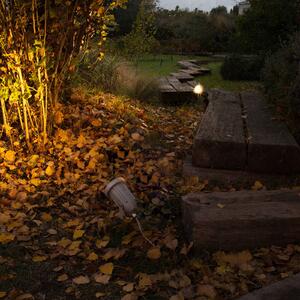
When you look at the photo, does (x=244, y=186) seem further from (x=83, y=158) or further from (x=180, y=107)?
(x=180, y=107)

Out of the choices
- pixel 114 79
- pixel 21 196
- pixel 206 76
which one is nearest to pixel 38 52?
pixel 21 196

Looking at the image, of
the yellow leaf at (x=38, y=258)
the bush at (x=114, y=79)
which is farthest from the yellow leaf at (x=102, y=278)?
the bush at (x=114, y=79)

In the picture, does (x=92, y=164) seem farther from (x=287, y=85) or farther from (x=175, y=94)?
(x=175, y=94)

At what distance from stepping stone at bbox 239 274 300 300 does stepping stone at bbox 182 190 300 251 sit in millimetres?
533

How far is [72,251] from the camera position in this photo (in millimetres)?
2967

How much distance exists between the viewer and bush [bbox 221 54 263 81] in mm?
11555

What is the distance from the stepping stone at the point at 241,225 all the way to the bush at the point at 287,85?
5.40ft

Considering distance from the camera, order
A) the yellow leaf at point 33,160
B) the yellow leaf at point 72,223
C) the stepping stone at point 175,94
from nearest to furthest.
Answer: the yellow leaf at point 72,223 → the yellow leaf at point 33,160 → the stepping stone at point 175,94

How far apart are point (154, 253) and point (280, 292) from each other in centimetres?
86

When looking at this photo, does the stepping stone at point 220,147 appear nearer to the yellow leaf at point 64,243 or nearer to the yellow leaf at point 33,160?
the yellow leaf at point 64,243

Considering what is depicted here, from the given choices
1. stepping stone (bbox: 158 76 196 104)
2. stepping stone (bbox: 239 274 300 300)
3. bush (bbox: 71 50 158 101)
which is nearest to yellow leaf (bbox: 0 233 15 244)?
stepping stone (bbox: 239 274 300 300)

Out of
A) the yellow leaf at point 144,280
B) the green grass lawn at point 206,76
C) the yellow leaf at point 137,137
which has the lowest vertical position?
the green grass lawn at point 206,76

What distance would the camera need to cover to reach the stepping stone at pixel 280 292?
6.98 ft

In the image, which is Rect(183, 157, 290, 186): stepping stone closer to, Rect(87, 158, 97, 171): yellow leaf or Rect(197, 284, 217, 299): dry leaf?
Rect(87, 158, 97, 171): yellow leaf
